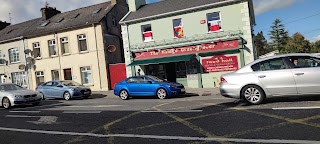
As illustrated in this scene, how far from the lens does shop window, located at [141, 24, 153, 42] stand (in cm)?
2259

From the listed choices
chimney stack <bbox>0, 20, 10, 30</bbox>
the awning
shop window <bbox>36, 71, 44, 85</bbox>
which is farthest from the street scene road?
chimney stack <bbox>0, 20, 10, 30</bbox>

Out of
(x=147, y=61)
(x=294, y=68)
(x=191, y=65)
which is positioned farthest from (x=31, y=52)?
(x=294, y=68)

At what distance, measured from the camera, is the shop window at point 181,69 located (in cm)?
2174

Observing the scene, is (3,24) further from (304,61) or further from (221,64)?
(304,61)

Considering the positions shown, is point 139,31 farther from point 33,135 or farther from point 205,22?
point 33,135

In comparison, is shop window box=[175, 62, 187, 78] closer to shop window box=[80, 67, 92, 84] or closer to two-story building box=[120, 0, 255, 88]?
two-story building box=[120, 0, 255, 88]

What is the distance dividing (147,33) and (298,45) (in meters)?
56.5

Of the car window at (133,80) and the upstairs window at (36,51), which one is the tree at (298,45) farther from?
the car window at (133,80)

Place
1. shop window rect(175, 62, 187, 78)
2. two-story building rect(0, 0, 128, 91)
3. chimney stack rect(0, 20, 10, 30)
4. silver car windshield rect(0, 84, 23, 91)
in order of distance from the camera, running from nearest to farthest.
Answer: silver car windshield rect(0, 84, 23, 91)
shop window rect(175, 62, 187, 78)
two-story building rect(0, 0, 128, 91)
chimney stack rect(0, 20, 10, 30)

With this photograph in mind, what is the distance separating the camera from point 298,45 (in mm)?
68188

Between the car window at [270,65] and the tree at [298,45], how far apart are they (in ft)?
206

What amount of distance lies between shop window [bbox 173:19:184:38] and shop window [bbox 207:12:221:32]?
2073 millimetres

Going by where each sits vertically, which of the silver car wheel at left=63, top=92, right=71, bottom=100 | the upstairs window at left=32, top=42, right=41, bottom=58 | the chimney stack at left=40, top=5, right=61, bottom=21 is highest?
the chimney stack at left=40, top=5, right=61, bottom=21

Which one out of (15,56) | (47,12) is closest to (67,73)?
(15,56)
